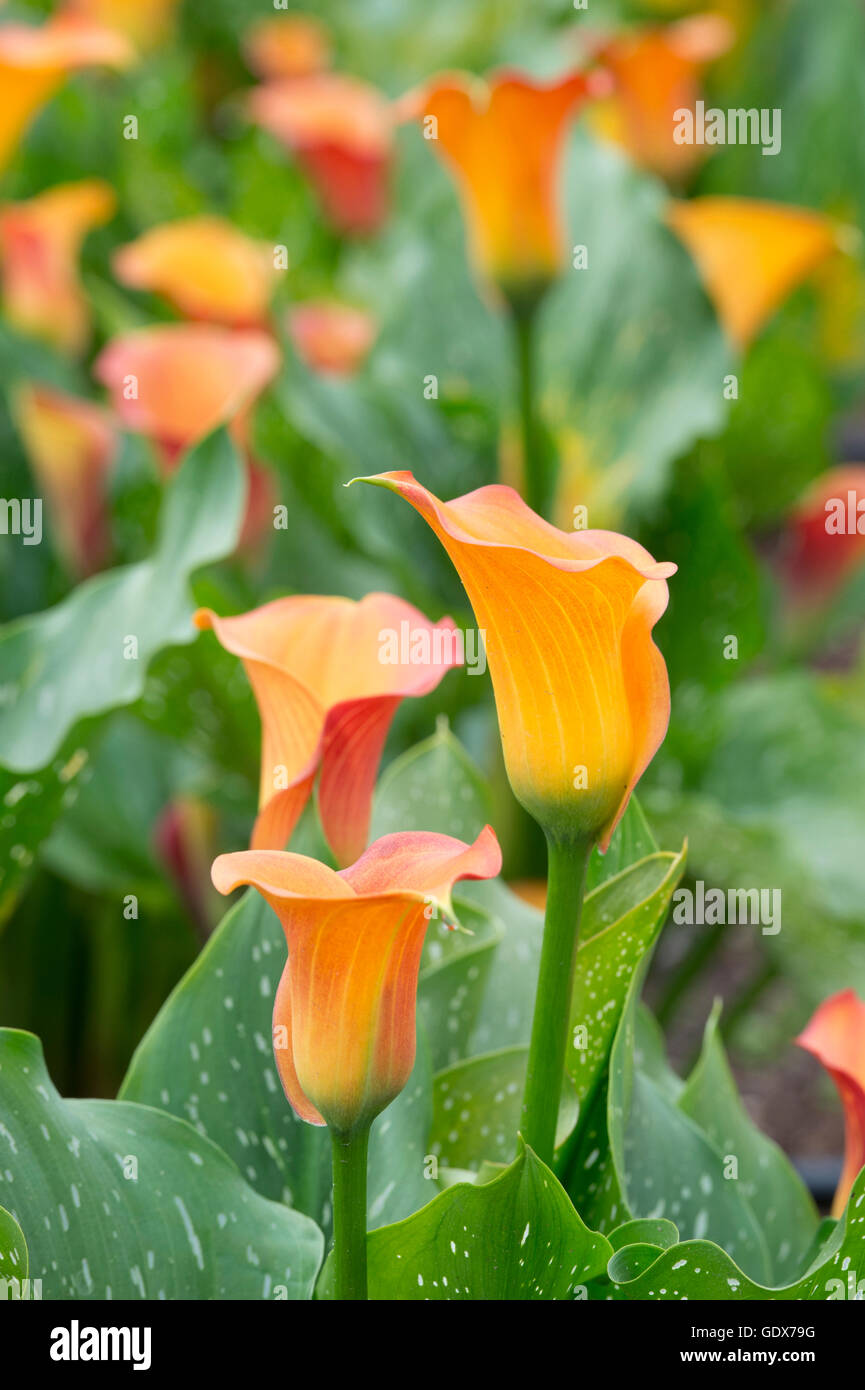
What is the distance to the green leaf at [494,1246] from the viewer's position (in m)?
0.33

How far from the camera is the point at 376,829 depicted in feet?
1.54

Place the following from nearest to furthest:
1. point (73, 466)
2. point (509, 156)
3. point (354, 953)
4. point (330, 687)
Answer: point (354, 953)
point (330, 687)
point (509, 156)
point (73, 466)

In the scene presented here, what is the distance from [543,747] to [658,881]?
3.9 inches

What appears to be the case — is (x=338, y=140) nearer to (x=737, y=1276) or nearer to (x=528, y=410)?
(x=528, y=410)

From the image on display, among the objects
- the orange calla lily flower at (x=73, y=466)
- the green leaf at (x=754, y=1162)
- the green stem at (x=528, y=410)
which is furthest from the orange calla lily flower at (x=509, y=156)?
the green leaf at (x=754, y=1162)

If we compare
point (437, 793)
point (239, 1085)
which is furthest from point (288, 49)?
point (239, 1085)

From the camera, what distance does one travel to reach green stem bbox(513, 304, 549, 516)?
77cm

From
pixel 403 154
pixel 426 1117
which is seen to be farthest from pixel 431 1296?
pixel 403 154

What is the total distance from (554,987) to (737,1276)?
90 millimetres

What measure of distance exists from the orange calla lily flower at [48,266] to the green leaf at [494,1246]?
679mm

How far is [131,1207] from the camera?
37cm

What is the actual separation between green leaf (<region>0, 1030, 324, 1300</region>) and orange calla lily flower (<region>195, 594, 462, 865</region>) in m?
Result: 0.08

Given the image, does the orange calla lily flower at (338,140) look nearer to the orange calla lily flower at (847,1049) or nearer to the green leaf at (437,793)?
the green leaf at (437,793)
